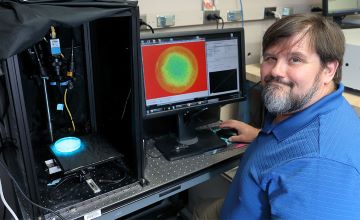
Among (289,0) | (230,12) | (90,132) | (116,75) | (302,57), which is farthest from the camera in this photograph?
(289,0)

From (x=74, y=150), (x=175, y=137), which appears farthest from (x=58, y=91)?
(x=175, y=137)

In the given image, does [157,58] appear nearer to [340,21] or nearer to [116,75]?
[116,75]

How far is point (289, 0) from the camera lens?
2152 millimetres

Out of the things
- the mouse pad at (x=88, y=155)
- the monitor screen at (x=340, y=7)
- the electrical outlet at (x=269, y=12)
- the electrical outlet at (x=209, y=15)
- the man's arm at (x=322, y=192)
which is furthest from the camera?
the electrical outlet at (x=269, y=12)

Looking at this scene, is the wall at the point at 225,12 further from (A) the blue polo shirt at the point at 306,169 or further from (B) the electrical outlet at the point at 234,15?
(A) the blue polo shirt at the point at 306,169

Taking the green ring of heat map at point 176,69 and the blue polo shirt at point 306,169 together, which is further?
the green ring of heat map at point 176,69

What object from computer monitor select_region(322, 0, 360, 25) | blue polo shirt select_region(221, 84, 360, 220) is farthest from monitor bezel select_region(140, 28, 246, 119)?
computer monitor select_region(322, 0, 360, 25)

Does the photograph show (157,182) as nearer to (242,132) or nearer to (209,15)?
(242,132)

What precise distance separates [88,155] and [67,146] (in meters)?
0.10

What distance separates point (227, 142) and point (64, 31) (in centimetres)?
84

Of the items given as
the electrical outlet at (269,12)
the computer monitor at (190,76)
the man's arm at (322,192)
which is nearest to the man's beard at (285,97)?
the man's arm at (322,192)

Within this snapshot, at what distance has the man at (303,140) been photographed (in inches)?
32.1

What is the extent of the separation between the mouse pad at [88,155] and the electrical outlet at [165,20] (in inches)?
26.9

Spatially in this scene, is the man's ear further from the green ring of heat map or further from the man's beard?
the green ring of heat map
